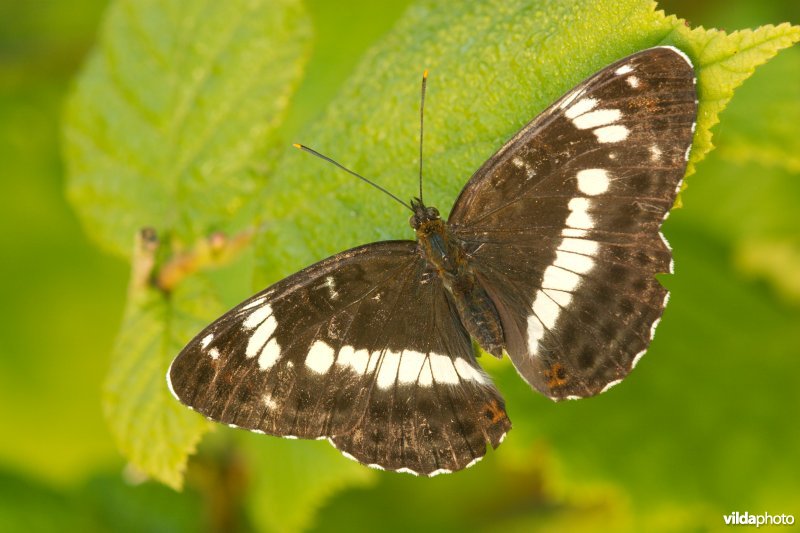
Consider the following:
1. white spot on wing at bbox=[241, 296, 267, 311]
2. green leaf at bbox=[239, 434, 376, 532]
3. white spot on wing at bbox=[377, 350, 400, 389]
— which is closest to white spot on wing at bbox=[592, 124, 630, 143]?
white spot on wing at bbox=[377, 350, 400, 389]

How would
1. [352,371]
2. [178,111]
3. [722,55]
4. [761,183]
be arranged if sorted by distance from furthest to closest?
[761,183]
[178,111]
[352,371]
[722,55]

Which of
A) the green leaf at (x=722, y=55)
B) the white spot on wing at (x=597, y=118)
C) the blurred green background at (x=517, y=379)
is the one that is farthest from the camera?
the blurred green background at (x=517, y=379)

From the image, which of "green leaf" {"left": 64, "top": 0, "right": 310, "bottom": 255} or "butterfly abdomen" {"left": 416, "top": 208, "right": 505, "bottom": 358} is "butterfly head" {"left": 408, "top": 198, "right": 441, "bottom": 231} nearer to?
"butterfly abdomen" {"left": 416, "top": 208, "right": 505, "bottom": 358}

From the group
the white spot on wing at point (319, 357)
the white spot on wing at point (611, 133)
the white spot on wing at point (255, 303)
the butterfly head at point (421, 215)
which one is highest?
the white spot on wing at point (611, 133)

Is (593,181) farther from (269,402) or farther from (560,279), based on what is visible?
(269,402)

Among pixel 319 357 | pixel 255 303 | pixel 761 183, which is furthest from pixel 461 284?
pixel 761 183

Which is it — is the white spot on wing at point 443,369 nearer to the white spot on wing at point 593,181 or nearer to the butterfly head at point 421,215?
the butterfly head at point 421,215

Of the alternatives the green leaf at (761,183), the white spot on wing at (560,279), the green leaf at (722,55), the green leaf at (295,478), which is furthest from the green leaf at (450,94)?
the green leaf at (295,478)
